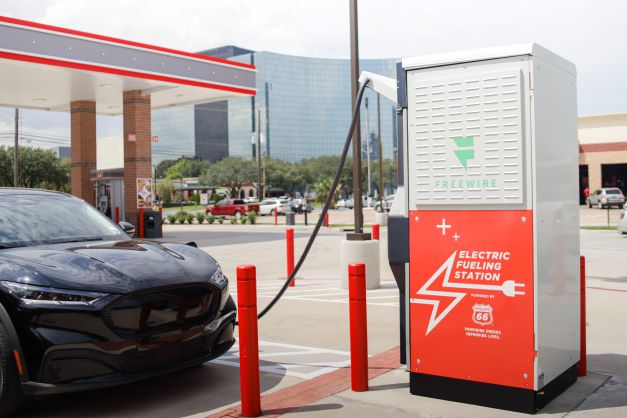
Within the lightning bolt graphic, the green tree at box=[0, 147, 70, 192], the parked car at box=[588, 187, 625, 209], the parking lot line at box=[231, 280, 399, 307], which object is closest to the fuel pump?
the parking lot line at box=[231, 280, 399, 307]

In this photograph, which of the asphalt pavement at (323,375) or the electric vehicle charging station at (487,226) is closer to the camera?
the electric vehicle charging station at (487,226)

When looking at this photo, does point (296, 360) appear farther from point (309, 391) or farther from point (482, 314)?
point (482, 314)

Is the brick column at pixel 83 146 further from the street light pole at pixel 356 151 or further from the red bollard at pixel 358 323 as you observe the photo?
the red bollard at pixel 358 323

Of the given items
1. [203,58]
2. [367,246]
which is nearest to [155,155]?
[203,58]

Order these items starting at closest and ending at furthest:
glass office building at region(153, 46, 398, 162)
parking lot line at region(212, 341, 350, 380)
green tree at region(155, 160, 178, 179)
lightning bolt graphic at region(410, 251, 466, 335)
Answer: lightning bolt graphic at region(410, 251, 466, 335)
parking lot line at region(212, 341, 350, 380)
green tree at region(155, 160, 178, 179)
glass office building at region(153, 46, 398, 162)

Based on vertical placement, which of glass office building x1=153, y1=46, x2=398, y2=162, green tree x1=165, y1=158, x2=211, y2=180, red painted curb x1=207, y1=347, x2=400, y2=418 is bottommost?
red painted curb x1=207, y1=347, x2=400, y2=418

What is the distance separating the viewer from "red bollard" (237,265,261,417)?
4586 millimetres

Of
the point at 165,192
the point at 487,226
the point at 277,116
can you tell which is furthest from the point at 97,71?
the point at 277,116

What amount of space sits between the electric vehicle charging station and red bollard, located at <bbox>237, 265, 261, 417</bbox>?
1.15 meters

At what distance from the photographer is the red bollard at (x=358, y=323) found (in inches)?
193

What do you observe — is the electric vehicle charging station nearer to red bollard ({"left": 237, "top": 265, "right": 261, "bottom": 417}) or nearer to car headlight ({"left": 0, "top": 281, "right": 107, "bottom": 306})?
red bollard ({"left": 237, "top": 265, "right": 261, "bottom": 417})

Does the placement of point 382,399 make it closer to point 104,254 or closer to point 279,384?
point 279,384

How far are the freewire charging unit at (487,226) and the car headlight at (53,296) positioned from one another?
2.22m

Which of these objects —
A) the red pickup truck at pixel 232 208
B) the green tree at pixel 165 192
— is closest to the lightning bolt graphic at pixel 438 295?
the red pickup truck at pixel 232 208
